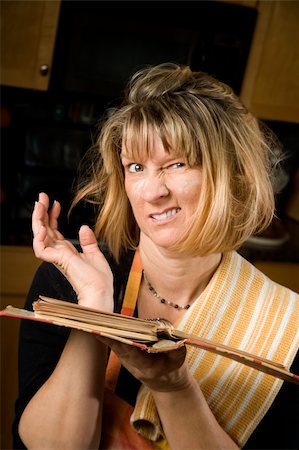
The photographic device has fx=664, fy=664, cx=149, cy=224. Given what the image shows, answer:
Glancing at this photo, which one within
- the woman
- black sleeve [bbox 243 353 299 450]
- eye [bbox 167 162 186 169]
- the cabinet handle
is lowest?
black sleeve [bbox 243 353 299 450]

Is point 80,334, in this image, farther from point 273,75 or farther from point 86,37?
point 273,75

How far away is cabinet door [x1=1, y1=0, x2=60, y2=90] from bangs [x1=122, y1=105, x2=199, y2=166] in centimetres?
110

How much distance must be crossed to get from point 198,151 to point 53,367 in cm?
39

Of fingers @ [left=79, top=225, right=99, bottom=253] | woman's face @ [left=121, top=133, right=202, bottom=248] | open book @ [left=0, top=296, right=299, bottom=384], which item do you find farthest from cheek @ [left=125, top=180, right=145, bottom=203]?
open book @ [left=0, top=296, right=299, bottom=384]

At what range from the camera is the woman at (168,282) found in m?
0.87

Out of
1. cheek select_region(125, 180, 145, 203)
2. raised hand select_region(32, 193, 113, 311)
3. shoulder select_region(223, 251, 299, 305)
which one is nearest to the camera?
raised hand select_region(32, 193, 113, 311)

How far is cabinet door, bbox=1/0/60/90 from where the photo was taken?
1917 millimetres

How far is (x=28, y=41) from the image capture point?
6.37 feet

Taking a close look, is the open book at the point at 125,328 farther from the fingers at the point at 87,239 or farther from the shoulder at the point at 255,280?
the shoulder at the point at 255,280

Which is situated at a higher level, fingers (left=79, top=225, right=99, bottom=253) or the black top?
fingers (left=79, top=225, right=99, bottom=253)

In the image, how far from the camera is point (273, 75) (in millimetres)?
2197

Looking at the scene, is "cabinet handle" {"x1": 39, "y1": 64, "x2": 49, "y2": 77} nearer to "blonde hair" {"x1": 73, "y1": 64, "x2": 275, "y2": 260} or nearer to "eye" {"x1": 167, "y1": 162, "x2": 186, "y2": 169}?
"blonde hair" {"x1": 73, "y1": 64, "x2": 275, "y2": 260}

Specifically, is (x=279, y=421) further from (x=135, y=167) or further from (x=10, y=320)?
(x=10, y=320)

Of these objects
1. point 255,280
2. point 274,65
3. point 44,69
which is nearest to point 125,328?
point 255,280
